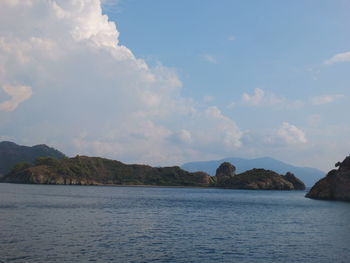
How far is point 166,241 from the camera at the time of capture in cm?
5191

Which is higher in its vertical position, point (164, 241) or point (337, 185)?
point (337, 185)

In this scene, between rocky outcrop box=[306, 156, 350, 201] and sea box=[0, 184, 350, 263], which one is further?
rocky outcrop box=[306, 156, 350, 201]

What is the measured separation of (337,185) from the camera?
163m

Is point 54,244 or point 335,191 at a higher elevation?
point 335,191

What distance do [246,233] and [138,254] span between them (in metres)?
25.9

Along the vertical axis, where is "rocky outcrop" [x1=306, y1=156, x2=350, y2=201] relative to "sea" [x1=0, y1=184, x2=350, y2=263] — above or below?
above

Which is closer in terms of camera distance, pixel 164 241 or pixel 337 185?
pixel 164 241

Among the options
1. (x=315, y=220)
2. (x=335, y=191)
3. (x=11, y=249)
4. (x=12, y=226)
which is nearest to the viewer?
(x=11, y=249)

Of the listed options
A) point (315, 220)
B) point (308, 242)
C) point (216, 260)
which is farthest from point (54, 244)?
point (315, 220)

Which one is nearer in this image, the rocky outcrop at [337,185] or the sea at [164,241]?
the sea at [164,241]

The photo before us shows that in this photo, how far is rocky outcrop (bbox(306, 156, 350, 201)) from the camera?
155125 mm

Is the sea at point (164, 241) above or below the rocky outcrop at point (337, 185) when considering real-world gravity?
below

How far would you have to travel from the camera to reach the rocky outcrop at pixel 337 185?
6107 inches

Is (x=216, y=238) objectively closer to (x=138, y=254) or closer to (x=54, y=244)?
(x=138, y=254)
